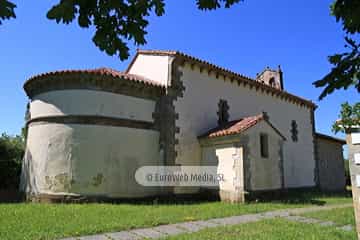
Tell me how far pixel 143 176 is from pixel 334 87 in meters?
10.4

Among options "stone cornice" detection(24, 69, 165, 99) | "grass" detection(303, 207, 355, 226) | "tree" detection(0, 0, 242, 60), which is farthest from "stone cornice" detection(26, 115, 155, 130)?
"tree" detection(0, 0, 242, 60)

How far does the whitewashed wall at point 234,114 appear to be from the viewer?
41.4 ft

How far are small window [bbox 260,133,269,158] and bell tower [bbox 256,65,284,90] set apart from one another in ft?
29.1

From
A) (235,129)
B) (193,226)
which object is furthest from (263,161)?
(193,226)

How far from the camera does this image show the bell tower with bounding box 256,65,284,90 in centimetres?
2030

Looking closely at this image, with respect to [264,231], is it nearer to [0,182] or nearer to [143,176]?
[143,176]

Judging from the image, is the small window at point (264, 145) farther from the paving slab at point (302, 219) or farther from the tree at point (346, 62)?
the tree at point (346, 62)

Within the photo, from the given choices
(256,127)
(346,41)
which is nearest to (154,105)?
(256,127)

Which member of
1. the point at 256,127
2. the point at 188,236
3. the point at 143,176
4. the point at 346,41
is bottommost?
the point at 188,236

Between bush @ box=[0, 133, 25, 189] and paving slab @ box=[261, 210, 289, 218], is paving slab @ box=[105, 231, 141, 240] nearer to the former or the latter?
paving slab @ box=[261, 210, 289, 218]

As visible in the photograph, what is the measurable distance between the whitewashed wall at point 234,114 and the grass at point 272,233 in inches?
228

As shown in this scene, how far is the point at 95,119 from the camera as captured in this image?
35.6 ft

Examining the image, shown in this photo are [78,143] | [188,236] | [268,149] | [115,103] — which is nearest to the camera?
[188,236]

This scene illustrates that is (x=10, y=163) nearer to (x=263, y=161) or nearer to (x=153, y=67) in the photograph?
(x=153, y=67)
